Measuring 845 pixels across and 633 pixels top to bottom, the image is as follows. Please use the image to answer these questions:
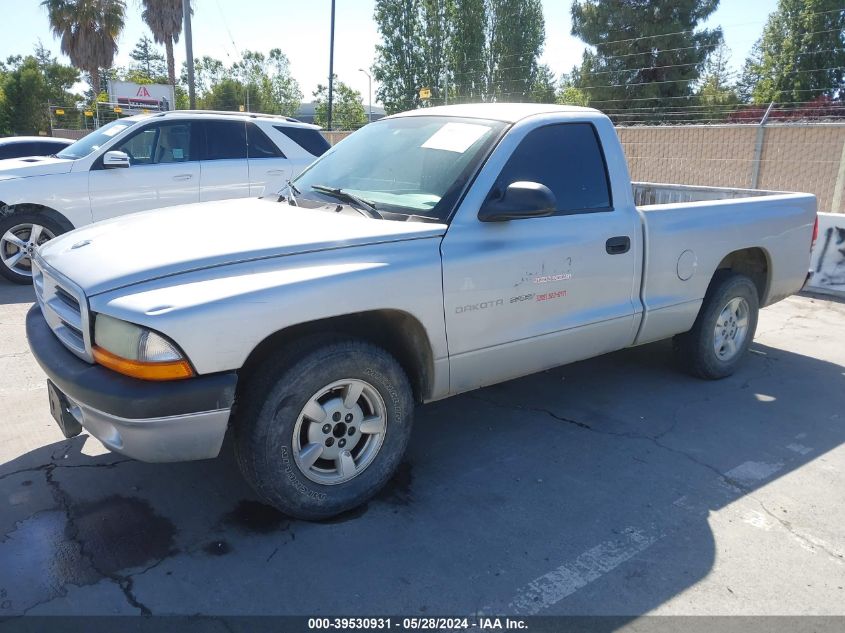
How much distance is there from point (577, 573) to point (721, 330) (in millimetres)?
3005

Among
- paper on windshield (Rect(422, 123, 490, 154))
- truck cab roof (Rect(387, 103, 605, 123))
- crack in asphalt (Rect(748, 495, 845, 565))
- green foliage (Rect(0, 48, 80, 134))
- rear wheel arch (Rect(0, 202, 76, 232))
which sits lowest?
crack in asphalt (Rect(748, 495, 845, 565))

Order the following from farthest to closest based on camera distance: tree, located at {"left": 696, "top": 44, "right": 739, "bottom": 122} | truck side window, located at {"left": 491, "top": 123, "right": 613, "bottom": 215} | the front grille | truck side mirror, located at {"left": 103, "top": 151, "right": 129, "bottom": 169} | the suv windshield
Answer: tree, located at {"left": 696, "top": 44, "right": 739, "bottom": 122} → the suv windshield → truck side mirror, located at {"left": 103, "top": 151, "right": 129, "bottom": 169} → truck side window, located at {"left": 491, "top": 123, "right": 613, "bottom": 215} → the front grille

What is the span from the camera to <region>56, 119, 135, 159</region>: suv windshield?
817 cm

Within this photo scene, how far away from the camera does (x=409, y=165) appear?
3934mm

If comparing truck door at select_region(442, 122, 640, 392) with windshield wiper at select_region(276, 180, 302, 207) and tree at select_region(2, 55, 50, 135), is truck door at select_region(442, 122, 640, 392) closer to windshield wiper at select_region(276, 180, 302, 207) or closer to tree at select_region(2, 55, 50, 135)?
windshield wiper at select_region(276, 180, 302, 207)

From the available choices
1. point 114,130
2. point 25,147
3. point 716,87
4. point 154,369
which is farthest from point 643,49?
point 154,369

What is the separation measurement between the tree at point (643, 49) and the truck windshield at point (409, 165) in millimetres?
30823

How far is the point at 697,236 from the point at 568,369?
1.44 meters

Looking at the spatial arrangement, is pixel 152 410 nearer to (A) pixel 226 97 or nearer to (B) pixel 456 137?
(B) pixel 456 137

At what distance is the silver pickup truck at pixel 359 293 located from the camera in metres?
2.78

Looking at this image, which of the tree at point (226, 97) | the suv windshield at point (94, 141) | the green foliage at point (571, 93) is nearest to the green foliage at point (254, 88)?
the tree at point (226, 97)

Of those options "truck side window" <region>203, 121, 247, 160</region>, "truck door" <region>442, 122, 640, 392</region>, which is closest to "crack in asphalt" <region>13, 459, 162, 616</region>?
"truck door" <region>442, 122, 640, 392</region>

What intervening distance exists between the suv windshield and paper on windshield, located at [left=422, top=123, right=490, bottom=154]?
5575 millimetres

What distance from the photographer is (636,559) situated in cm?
304
